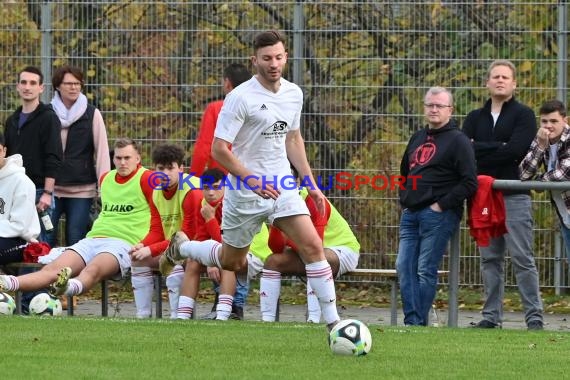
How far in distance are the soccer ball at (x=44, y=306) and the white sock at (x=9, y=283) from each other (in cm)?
20

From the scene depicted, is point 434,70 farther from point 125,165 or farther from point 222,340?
point 222,340

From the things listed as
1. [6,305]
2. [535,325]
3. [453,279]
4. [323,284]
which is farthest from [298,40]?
[323,284]

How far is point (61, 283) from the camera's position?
1245 centimetres

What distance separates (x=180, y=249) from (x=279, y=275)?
36.3 inches

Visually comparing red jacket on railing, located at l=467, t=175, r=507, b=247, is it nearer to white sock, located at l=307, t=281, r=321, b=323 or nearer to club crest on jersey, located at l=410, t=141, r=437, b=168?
club crest on jersey, located at l=410, t=141, r=437, b=168

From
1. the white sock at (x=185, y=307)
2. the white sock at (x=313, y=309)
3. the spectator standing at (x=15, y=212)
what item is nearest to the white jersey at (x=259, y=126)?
the white sock at (x=313, y=309)

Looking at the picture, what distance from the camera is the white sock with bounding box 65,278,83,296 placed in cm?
1259

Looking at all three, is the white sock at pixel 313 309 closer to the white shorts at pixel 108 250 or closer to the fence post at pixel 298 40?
the white shorts at pixel 108 250

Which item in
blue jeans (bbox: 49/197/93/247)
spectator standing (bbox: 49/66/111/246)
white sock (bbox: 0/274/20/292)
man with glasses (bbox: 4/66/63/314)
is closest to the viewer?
white sock (bbox: 0/274/20/292)

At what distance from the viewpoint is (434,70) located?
50.7 feet

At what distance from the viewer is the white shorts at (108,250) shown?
1320 cm

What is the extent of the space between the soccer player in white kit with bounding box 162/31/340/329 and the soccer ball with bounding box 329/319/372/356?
0.44 meters

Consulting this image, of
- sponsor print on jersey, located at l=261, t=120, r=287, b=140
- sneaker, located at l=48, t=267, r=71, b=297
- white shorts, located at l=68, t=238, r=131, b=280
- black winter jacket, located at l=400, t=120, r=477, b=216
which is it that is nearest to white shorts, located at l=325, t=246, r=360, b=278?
black winter jacket, located at l=400, t=120, r=477, b=216

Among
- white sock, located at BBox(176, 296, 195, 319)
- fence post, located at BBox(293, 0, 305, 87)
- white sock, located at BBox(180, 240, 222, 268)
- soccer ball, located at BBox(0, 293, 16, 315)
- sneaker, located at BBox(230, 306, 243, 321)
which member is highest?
fence post, located at BBox(293, 0, 305, 87)
